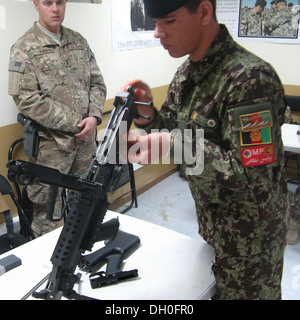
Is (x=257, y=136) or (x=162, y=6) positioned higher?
(x=162, y=6)

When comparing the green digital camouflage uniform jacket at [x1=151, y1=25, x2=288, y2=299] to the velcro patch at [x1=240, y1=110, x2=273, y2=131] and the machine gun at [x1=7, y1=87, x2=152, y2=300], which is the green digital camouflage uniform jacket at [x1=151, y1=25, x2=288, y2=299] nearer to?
the velcro patch at [x1=240, y1=110, x2=273, y2=131]

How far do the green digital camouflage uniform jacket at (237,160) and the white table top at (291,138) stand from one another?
154 centimetres

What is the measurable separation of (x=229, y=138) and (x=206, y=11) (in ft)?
1.13

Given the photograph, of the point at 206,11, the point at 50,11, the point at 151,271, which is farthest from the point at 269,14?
the point at 151,271

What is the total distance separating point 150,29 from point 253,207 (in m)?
2.61

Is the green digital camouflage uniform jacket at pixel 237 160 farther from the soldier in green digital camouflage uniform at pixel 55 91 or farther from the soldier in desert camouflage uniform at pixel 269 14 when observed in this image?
the soldier in desert camouflage uniform at pixel 269 14

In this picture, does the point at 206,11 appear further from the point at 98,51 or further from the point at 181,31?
the point at 98,51

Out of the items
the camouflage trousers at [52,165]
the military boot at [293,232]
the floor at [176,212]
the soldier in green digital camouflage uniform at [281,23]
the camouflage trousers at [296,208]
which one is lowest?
the floor at [176,212]

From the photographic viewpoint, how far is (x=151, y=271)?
1173 mm

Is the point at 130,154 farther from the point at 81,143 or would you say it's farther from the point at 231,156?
the point at 81,143

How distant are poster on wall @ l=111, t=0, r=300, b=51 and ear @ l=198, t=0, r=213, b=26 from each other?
209cm

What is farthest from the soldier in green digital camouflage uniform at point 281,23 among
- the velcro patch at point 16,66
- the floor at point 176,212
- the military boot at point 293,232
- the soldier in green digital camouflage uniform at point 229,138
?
the soldier in green digital camouflage uniform at point 229,138

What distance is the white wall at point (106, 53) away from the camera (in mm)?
2164

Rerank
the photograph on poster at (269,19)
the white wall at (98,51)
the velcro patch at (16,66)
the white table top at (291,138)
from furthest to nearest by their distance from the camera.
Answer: the photograph on poster at (269,19) < the white table top at (291,138) < the white wall at (98,51) < the velcro patch at (16,66)
